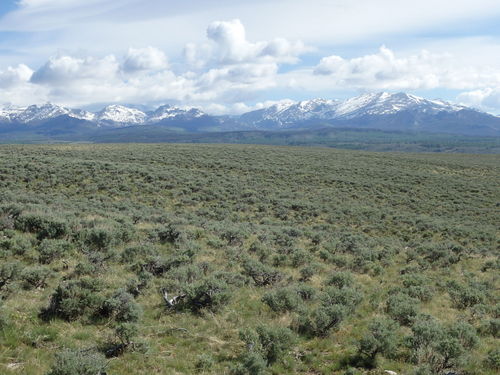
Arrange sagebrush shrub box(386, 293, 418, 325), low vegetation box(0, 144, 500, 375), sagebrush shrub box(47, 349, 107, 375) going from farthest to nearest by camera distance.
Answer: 1. sagebrush shrub box(386, 293, 418, 325)
2. low vegetation box(0, 144, 500, 375)
3. sagebrush shrub box(47, 349, 107, 375)

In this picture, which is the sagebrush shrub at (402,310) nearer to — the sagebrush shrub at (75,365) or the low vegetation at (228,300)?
the low vegetation at (228,300)

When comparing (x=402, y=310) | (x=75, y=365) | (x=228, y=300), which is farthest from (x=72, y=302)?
(x=402, y=310)

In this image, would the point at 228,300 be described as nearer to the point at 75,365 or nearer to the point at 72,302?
the point at 72,302

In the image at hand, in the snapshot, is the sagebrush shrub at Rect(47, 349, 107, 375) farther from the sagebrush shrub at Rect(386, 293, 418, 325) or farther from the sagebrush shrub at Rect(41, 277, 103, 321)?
the sagebrush shrub at Rect(386, 293, 418, 325)

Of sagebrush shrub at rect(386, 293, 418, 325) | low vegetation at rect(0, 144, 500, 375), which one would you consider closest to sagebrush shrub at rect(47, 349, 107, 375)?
low vegetation at rect(0, 144, 500, 375)

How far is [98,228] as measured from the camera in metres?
14.5

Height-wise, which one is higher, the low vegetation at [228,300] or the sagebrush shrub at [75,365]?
the sagebrush shrub at [75,365]

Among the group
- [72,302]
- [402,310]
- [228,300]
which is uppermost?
[72,302]

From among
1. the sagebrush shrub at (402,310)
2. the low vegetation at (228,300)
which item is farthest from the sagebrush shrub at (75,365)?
the sagebrush shrub at (402,310)

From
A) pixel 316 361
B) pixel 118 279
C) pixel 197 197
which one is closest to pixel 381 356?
pixel 316 361

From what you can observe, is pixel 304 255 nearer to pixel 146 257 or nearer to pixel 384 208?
pixel 146 257

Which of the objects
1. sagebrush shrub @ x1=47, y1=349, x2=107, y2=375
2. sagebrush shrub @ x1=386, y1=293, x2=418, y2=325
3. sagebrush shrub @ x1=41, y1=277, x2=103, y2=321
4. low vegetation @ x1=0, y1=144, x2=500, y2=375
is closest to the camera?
sagebrush shrub @ x1=47, y1=349, x2=107, y2=375

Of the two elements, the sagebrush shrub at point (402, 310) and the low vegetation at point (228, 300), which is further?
the sagebrush shrub at point (402, 310)

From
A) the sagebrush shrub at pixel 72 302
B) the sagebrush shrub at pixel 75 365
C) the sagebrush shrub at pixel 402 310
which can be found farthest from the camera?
the sagebrush shrub at pixel 402 310
